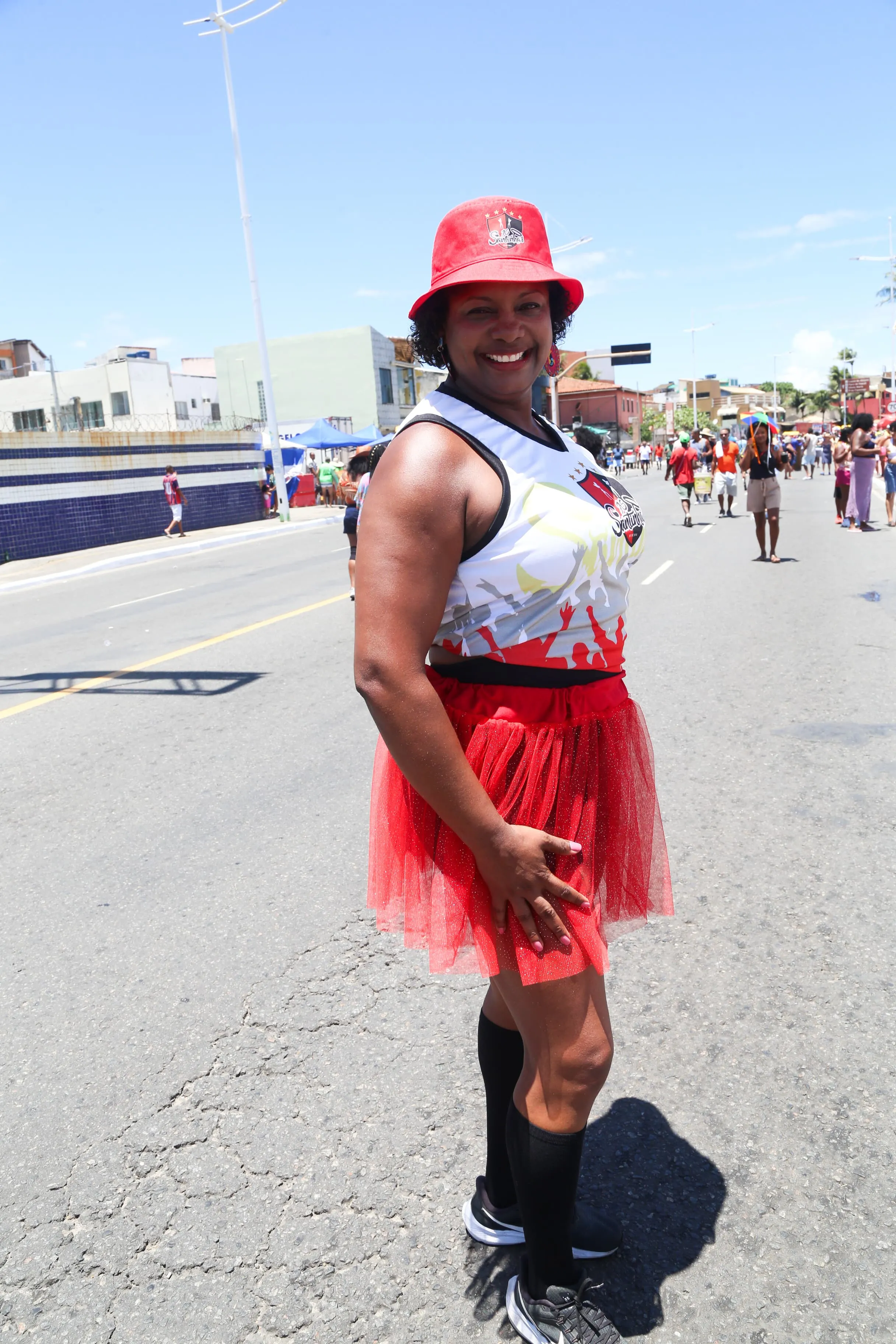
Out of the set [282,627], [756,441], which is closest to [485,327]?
[282,627]

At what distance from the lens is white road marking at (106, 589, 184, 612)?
1252 centimetres

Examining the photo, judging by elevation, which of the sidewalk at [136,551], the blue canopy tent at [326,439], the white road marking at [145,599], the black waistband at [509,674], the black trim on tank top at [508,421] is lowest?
the white road marking at [145,599]

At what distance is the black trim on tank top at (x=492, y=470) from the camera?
1540mm

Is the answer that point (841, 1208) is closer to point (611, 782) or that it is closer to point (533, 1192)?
point (533, 1192)

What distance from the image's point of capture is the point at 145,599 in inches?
515

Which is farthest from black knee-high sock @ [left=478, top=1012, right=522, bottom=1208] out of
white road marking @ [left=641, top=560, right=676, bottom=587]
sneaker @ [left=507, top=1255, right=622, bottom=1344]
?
white road marking @ [left=641, top=560, right=676, bottom=587]

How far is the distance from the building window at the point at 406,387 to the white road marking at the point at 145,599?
42309 millimetres

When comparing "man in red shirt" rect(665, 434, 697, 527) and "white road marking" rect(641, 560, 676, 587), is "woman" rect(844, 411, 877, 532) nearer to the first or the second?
"man in red shirt" rect(665, 434, 697, 527)

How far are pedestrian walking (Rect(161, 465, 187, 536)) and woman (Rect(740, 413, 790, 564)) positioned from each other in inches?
610

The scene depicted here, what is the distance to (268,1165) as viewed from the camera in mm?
2297

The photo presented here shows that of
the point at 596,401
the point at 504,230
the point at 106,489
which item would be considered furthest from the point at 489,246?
the point at 596,401

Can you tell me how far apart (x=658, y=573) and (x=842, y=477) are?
22.4ft

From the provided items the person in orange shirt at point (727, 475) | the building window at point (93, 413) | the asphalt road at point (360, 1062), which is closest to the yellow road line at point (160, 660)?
the asphalt road at point (360, 1062)

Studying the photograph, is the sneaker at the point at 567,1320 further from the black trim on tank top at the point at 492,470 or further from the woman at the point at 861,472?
the woman at the point at 861,472
